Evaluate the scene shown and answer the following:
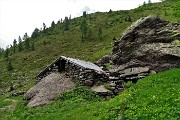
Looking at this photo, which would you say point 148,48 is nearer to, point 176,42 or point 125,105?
point 176,42

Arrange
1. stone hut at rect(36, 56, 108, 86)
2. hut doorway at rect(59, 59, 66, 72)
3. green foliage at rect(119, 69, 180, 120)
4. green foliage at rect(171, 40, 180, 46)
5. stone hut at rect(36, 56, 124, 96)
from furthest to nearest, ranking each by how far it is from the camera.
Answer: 1. hut doorway at rect(59, 59, 66, 72)
2. green foliage at rect(171, 40, 180, 46)
3. stone hut at rect(36, 56, 108, 86)
4. stone hut at rect(36, 56, 124, 96)
5. green foliage at rect(119, 69, 180, 120)

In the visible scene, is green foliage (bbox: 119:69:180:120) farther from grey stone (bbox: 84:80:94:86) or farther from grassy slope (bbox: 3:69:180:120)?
grey stone (bbox: 84:80:94:86)

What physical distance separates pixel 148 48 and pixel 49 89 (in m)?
13.5

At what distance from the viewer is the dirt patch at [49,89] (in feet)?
131

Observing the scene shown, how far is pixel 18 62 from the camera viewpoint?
7146 inches

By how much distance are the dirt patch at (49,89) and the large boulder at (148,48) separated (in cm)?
673

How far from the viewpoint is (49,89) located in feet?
137

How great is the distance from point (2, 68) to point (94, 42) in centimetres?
5064

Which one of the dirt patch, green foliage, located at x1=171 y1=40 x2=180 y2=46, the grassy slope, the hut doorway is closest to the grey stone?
the grassy slope

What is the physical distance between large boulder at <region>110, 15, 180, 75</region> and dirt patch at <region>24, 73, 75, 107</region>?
6726 mm

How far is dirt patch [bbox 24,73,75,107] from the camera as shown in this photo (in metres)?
39.8

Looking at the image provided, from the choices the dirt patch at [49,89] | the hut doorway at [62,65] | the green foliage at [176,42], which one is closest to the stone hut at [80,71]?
the hut doorway at [62,65]

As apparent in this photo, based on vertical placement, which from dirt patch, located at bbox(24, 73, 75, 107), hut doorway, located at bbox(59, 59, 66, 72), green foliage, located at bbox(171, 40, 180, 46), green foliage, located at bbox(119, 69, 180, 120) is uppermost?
green foliage, located at bbox(171, 40, 180, 46)

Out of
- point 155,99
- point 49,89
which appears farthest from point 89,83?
point 155,99
